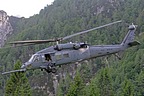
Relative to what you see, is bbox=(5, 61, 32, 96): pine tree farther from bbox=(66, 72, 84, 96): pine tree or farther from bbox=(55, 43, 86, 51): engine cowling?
bbox=(55, 43, 86, 51): engine cowling

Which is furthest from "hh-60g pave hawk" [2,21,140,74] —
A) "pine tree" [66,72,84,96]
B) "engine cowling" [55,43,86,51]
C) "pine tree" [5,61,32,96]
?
A: "pine tree" [5,61,32,96]

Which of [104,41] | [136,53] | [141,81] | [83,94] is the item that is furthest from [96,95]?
[104,41]

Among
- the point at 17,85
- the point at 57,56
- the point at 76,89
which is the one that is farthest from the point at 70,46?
the point at 17,85

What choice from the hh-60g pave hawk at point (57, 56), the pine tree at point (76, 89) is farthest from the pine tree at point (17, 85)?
the hh-60g pave hawk at point (57, 56)

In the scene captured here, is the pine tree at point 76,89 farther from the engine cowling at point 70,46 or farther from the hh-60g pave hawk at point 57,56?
the engine cowling at point 70,46

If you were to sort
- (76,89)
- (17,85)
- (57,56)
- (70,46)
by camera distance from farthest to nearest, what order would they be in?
(17,85) < (76,89) < (70,46) < (57,56)

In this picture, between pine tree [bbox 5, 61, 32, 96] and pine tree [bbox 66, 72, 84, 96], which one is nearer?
pine tree [bbox 66, 72, 84, 96]

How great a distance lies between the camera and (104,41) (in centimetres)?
19212

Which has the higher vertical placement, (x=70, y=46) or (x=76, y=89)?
(x=70, y=46)

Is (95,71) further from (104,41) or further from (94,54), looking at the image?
(94,54)

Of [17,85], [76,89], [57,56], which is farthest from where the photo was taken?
[17,85]

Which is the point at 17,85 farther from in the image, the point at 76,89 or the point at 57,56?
the point at 57,56

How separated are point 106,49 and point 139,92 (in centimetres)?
7342

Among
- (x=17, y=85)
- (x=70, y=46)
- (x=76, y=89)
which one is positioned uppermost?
(x=70, y=46)
